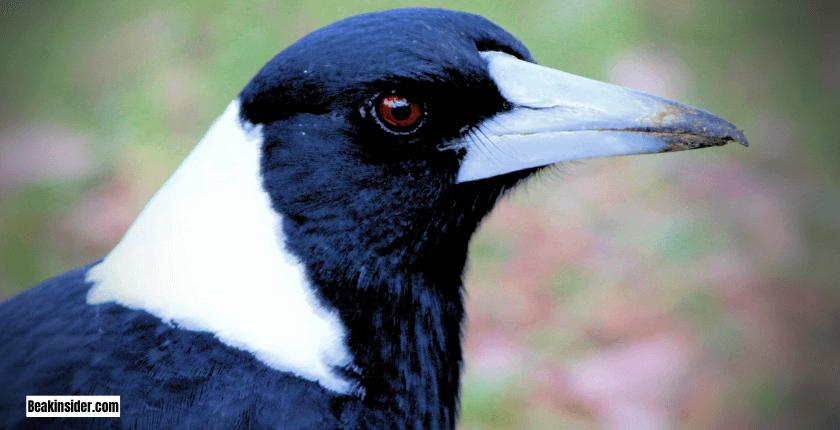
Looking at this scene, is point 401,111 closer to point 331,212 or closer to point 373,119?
point 373,119

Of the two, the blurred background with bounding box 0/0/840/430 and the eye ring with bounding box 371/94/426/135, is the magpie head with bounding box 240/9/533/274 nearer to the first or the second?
the eye ring with bounding box 371/94/426/135

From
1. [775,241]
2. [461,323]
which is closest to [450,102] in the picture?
[461,323]

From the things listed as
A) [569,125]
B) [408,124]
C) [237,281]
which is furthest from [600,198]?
[237,281]

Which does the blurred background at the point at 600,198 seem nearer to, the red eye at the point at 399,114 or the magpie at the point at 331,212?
the magpie at the point at 331,212

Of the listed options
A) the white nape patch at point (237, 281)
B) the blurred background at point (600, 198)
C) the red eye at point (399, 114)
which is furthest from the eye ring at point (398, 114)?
the blurred background at point (600, 198)

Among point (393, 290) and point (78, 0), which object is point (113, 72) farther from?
point (393, 290)

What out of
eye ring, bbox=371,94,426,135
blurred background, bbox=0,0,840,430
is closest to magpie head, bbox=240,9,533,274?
eye ring, bbox=371,94,426,135
